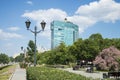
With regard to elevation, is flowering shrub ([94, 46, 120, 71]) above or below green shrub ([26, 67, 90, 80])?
above

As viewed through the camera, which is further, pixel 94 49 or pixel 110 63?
pixel 94 49

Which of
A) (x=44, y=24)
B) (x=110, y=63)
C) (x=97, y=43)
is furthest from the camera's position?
(x=97, y=43)

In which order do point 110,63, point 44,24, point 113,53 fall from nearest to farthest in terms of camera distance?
point 44,24 → point 110,63 → point 113,53

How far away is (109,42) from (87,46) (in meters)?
6.05

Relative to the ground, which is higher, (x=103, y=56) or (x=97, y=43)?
(x=97, y=43)

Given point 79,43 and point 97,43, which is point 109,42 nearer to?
point 97,43

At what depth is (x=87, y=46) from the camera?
76750 mm

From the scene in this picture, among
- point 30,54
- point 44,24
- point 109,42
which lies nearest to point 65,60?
point 109,42

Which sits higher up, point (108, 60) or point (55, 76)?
point (108, 60)

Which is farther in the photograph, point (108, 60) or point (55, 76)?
point (108, 60)

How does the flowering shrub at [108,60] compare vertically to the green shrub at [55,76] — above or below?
above

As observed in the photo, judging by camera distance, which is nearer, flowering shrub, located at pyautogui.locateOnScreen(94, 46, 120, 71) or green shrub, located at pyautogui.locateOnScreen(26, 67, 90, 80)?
green shrub, located at pyautogui.locateOnScreen(26, 67, 90, 80)

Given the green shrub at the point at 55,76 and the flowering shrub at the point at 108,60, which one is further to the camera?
the flowering shrub at the point at 108,60

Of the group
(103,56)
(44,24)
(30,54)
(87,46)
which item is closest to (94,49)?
(87,46)
